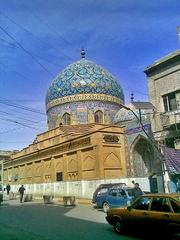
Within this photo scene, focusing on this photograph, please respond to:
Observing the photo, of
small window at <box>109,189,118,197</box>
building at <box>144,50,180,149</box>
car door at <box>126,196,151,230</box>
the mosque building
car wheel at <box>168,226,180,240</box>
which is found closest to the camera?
car wheel at <box>168,226,180,240</box>

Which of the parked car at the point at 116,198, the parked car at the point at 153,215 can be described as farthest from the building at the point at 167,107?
the parked car at the point at 153,215

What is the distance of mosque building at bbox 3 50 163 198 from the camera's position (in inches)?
967

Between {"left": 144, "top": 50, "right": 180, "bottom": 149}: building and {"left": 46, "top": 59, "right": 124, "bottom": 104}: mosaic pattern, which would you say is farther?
{"left": 46, "top": 59, "right": 124, "bottom": 104}: mosaic pattern

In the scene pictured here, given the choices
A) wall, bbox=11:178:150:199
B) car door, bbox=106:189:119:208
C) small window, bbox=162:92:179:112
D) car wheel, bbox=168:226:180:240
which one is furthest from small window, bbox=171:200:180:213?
wall, bbox=11:178:150:199

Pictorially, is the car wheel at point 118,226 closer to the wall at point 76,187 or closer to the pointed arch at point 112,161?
the wall at point 76,187

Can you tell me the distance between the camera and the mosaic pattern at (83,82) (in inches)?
1407

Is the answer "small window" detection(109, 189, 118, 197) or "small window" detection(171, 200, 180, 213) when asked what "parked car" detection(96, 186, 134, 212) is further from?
"small window" detection(171, 200, 180, 213)

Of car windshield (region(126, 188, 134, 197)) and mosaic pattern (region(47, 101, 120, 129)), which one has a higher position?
mosaic pattern (region(47, 101, 120, 129))

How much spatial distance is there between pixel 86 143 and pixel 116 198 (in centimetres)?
959

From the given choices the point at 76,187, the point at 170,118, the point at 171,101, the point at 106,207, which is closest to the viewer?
the point at 106,207

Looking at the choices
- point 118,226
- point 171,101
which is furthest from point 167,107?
point 118,226

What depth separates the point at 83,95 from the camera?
116 feet

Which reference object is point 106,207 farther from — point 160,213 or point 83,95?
point 83,95

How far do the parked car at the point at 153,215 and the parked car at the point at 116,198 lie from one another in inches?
223
